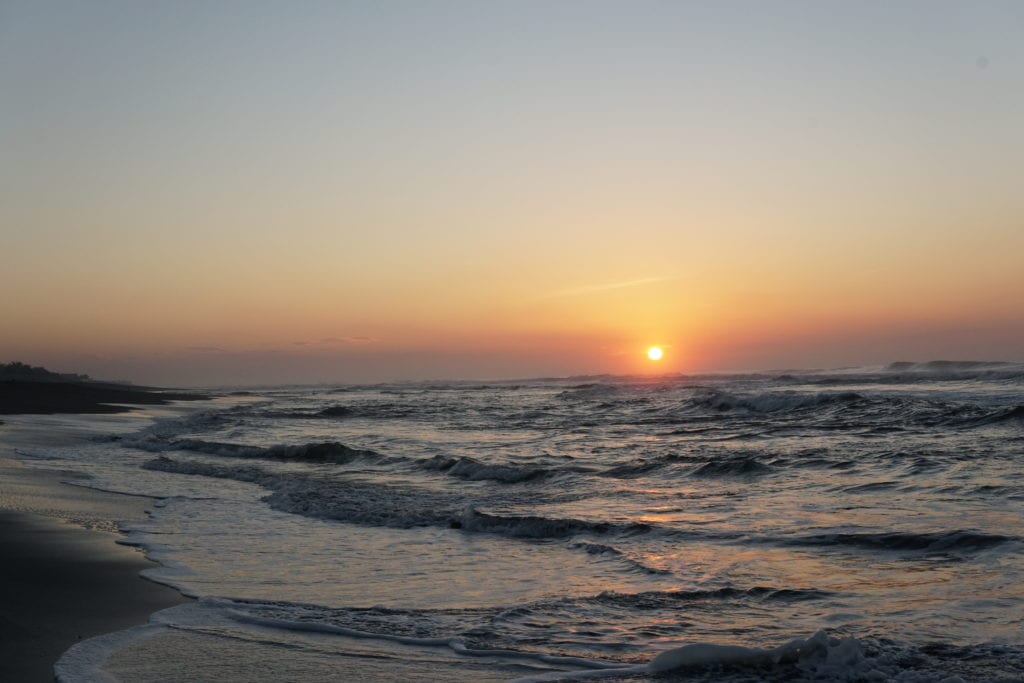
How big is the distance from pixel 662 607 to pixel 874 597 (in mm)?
1642

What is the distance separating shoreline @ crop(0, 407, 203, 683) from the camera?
5429 mm

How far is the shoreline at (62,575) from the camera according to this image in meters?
5.43

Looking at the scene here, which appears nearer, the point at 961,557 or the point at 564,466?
the point at 961,557

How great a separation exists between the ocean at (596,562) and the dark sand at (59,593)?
9.7 inches

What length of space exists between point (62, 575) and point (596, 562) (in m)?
4.85

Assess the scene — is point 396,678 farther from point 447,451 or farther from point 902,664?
point 447,451

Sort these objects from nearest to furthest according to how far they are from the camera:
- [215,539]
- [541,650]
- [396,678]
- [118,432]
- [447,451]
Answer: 1. [396,678]
2. [541,650]
3. [215,539]
4. [447,451]
5. [118,432]

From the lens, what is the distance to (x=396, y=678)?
4941 mm

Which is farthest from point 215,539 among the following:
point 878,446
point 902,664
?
point 878,446

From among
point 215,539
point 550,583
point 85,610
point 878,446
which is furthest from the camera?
point 878,446

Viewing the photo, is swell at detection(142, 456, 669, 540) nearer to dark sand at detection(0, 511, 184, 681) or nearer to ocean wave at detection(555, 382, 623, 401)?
dark sand at detection(0, 511, 184, 681)

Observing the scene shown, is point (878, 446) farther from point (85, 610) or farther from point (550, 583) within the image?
point (85, 610)

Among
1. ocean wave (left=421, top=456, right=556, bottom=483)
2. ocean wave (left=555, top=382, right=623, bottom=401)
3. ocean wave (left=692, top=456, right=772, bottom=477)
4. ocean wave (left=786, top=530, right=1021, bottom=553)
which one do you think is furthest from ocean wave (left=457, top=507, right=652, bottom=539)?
ocean wave (left=555, top=382, right=623, bottom=401)

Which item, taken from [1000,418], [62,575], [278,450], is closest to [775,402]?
[1000,418]
